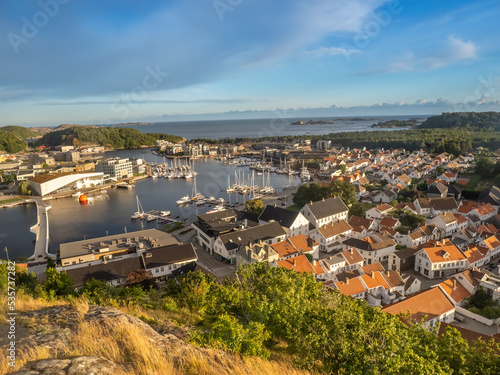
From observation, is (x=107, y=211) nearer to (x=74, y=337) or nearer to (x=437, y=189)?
(x=74, y=337)

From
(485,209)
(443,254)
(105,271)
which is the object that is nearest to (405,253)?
(443,254)

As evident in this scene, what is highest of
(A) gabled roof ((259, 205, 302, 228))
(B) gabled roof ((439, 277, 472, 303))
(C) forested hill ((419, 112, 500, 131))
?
(C) forested hill ((419, 112, 500, 131))

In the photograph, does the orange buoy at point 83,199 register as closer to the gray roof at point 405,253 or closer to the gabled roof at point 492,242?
the gray roof at point 405,253

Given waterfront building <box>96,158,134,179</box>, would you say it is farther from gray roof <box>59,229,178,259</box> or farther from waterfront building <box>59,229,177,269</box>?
waterfront building <box>59,229,177,269</box>

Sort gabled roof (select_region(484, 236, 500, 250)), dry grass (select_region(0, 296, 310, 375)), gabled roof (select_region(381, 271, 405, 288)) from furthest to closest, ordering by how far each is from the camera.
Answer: gabled roof (select_region(484, 236, 500, 250)) → gabled roof (select_region(381, 271, 405, 288)) → dry grass (select_region(0, 296, 310, 375))

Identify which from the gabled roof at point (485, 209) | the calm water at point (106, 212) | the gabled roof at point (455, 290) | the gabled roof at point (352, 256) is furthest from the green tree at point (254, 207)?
the gabled roof at point (485, 209)

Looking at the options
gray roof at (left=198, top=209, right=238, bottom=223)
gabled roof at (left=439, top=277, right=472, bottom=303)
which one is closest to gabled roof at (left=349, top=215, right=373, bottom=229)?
gabled roof at (left=439, top=277, right=472, bottom=303)

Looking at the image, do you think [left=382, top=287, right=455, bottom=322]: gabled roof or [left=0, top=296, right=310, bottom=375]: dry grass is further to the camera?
[left=382, top=287, right=455, bottom=322]: gabled roof
